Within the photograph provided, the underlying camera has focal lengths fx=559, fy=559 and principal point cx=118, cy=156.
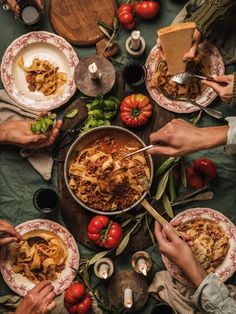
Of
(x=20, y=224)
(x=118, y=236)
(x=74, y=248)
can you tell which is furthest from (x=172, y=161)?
(x=20, y=224)

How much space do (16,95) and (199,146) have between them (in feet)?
4.97

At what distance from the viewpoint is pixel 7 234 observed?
3850 mm

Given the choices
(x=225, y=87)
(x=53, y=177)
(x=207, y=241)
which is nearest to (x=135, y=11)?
(x=225, y=87)

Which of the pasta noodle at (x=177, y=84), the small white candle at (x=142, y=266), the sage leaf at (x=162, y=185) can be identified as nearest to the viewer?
the small white candle at (x=142, y=266)

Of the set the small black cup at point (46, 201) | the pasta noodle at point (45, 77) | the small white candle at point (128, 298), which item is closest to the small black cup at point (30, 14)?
the pasta noodle at point (45, 77)

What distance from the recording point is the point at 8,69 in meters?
4.19

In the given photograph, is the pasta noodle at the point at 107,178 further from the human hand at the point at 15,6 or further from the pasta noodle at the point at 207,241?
the human hand at the point at 15,6

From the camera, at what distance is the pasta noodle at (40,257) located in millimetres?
3934

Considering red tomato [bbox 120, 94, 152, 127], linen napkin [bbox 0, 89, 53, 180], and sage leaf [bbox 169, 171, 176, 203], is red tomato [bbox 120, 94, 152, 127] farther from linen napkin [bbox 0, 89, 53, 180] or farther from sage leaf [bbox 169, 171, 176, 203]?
linen napkin [bbox 0, 89, 53, 180]

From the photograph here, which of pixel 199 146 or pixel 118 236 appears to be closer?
pixel 199 146

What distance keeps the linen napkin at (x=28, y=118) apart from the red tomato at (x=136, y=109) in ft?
2.12

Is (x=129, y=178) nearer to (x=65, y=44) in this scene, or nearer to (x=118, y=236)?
(x=118, y=236)

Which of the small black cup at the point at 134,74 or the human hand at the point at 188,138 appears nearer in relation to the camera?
the human hand at the point at 188,138

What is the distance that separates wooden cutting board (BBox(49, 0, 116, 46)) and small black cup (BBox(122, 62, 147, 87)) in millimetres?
396
